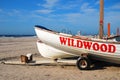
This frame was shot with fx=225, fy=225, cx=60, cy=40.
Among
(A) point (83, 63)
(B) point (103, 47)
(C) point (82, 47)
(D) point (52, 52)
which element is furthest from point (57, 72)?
(D) point (52, 52)

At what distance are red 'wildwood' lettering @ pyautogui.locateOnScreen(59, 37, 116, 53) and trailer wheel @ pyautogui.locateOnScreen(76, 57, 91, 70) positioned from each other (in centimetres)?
50

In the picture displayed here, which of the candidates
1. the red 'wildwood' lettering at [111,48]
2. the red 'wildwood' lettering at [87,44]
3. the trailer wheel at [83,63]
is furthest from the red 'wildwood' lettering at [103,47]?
the trailer wheel at [83,63]

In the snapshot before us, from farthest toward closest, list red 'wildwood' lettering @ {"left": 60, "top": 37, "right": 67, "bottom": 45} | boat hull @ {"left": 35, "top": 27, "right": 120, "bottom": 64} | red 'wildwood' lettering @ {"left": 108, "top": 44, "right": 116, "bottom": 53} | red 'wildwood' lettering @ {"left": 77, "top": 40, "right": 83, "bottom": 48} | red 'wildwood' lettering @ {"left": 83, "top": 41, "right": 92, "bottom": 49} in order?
red 'wildwood' lettering @ {"left": 60, "top": 37, "right": 67, "bottom": 45}
red 'wildwood' lettering @ {"left": 77, "top": 40, "right": 83, "bottom": 48}
red 'wildwood' lettering @ {"left": 83, "top": 41, "right": 92, "bottom": 49}
boat hull @ {"left": 35, "top": 27, "right": 120, "bottom": 64}
red 'wildwood' lettering @ {"left": 108, "top": 44, "right": 116, "bottom": 53}

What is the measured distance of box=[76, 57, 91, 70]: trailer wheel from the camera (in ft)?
28.9

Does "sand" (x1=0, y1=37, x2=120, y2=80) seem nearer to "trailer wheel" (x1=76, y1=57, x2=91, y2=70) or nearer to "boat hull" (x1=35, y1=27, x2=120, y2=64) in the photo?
"trailer wheel" (x1=76, y1=57, x2=91, y2=70)

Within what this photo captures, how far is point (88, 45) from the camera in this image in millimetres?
8969

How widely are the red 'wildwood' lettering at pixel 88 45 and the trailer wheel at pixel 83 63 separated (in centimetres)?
50

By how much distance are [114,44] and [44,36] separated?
3019 mm

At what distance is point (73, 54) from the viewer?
984 centimetres

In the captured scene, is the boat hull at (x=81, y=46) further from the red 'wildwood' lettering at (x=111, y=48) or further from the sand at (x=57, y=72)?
the sand at (x=57, y=72)

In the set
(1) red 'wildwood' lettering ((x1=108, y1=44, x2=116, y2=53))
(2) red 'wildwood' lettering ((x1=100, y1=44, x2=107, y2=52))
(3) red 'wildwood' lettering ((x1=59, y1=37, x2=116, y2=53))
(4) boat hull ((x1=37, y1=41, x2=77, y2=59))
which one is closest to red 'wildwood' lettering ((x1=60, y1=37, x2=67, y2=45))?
(3) red 'wildwood' lettering ((x1=59, y1=37, x2=116, y2=53))

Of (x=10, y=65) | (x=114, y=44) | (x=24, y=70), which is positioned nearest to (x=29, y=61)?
(x=10, y=65)

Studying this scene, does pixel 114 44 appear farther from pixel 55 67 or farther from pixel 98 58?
pixel 55 67

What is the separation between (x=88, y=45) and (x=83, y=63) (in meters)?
0.74
